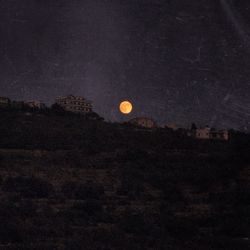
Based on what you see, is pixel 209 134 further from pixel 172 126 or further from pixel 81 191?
pixel 81 191

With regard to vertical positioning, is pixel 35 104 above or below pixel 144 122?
above

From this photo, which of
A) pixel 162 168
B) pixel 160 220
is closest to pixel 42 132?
pixel 162 168

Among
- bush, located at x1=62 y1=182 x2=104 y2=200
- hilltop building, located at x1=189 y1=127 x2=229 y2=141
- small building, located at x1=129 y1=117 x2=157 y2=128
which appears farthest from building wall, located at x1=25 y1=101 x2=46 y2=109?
bush, located at x1=62 y1=182 x2=104 y2=200

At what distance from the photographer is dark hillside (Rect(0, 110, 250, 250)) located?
2003 centimetres

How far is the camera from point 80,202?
2728cm

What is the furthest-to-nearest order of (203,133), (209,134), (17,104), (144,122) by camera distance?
(144,122) < (17,104) < (209,134) < (203,133)

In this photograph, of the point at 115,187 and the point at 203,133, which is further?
the point at 203,133

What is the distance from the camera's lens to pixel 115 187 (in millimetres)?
32719

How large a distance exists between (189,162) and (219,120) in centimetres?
1905

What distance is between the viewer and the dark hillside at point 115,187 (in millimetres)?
20031

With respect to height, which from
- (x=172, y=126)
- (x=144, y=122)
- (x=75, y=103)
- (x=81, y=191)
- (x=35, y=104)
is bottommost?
(x=81, y=191)

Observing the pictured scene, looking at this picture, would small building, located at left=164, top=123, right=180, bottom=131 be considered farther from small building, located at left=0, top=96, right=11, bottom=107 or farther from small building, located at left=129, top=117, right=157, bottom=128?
small building, located at left=0, top=96, right=11, bottom=107

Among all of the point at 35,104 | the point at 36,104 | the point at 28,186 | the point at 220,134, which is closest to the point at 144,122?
the point at 220,134

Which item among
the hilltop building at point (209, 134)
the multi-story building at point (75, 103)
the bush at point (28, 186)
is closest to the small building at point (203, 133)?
the hilltop building at point (209, 134)
